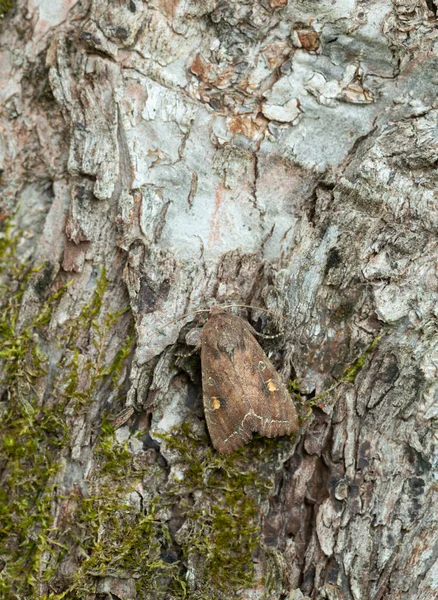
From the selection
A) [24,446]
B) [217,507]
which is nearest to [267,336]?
[217,507]

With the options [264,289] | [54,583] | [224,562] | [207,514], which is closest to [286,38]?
[264,289]

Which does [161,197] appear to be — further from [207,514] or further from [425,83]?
[207,514]

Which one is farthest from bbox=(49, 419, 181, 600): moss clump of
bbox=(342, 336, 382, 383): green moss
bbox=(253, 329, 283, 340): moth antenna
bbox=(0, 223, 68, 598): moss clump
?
bbox=(342, 336, 382, 383): green moss

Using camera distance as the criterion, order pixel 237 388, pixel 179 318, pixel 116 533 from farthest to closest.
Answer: pixel 237 388
pixel 179 318
pixel 116 533

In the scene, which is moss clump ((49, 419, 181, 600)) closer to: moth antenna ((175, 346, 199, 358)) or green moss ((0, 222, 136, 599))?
green moss ((0, 222, 136, 599))

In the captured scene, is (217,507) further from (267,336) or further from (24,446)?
(24,446)

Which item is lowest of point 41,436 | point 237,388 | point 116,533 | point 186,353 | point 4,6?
point 116,533
